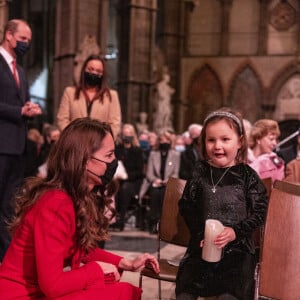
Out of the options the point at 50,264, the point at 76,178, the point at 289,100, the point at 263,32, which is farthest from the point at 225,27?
the point at 50,264

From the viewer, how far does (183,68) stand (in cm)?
2336

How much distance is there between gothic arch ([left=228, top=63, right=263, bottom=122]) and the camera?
22.8m

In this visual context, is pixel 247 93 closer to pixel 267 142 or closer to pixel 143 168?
pixel 143 168

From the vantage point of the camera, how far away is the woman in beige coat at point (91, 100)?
460 centimetres

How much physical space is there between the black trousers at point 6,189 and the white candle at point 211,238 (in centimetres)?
197

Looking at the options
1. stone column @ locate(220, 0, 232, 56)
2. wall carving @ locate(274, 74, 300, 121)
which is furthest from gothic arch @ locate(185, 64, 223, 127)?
wall carving @ locate(274, 74, 300, 121)

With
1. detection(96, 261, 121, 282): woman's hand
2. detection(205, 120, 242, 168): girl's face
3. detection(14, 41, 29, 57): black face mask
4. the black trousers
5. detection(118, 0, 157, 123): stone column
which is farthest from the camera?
detection(118, 0, 157, 123): stone column

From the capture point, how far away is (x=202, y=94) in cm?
2333

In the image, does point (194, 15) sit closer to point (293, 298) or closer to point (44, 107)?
point (44, 107)

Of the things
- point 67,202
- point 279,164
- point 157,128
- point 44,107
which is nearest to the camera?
point 67,202

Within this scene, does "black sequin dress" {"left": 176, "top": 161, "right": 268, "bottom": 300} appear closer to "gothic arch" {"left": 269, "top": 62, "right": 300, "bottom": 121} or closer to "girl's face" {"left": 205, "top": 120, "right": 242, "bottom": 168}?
"girl's face" {"left": 205, "top": 120, "right": 242, "bottom": 168}

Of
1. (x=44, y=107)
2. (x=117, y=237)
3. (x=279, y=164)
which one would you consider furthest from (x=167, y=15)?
(x=279, y=164)

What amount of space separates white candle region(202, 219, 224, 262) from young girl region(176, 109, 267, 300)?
0.71ft

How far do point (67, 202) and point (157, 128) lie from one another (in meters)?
16.3
